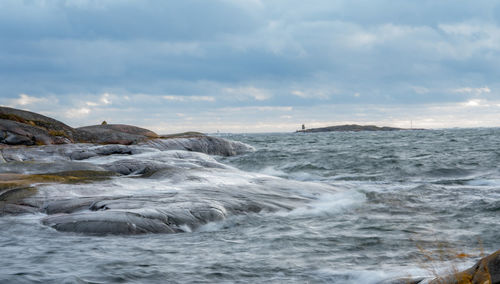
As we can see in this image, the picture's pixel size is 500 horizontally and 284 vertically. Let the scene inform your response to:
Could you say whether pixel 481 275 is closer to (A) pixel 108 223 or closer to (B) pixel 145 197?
(A) pixel 108 223

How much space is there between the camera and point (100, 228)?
7.31 m

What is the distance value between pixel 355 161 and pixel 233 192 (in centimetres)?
1419

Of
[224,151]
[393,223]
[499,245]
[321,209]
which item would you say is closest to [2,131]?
[224,151]

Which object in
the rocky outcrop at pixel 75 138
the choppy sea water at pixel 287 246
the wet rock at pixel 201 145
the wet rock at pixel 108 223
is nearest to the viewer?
the choppy sea water at pixel 287 246

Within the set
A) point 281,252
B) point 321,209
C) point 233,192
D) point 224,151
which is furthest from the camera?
point 224,151

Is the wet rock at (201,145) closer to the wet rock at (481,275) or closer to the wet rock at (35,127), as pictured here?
the wet rock at (35,127)

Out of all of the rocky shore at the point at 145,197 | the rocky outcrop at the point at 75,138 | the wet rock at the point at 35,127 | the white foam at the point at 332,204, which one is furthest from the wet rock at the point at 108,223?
the wet rock at the point at 35,127

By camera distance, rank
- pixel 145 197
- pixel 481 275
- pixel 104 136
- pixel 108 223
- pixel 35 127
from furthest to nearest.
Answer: pixel 104 136, pixel 35 127, pixel 145 197, pixel 108 223, pixel 481 275

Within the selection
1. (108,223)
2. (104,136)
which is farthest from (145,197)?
(104,136)

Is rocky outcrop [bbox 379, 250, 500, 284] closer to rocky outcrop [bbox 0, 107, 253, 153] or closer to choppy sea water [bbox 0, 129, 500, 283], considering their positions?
choppy sea water [bbox 0, 129, 500, 283]

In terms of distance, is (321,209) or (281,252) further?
(321,209)

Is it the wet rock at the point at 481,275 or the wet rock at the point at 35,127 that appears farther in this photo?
the wet rock at the point at 35,127

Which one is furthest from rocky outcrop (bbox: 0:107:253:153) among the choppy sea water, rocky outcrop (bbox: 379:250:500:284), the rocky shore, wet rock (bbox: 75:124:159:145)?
rocky outcrop (bbox: 379:250:500:284)

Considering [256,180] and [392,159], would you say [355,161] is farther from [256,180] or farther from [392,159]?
[256,180]
